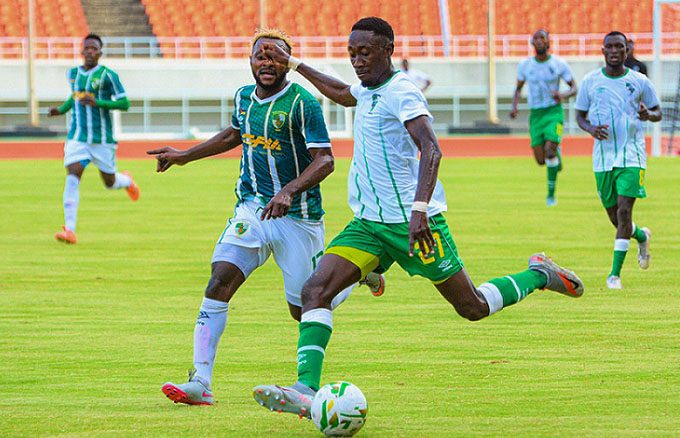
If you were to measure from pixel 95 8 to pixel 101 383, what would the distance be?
42914mm

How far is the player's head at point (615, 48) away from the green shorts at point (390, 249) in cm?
475

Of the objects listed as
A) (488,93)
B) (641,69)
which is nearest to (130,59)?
(488,93)

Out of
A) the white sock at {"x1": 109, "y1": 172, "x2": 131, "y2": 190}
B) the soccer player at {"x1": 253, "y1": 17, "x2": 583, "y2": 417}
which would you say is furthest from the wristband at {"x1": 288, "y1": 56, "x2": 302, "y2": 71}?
the white sock at {"x1": 109, "y1": 172, "x2": 131, "y2": 190}

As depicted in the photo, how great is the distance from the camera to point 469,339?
7973 millimetres

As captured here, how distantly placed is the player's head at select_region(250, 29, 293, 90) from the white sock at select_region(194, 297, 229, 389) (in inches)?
49.5

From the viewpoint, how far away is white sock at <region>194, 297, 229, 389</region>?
6.14m

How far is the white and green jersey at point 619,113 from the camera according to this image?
10.6 metres

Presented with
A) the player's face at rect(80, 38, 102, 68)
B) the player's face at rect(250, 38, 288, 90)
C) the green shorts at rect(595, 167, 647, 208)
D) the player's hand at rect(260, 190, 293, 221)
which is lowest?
the green shorts at rect(595, 167, 647, 208)

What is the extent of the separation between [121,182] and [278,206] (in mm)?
10061

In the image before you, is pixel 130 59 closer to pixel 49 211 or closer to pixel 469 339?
pixel 49 211

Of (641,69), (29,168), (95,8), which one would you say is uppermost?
(95,8)

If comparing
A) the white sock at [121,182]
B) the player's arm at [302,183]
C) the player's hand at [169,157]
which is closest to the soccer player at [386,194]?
the player's arm at [302,183]

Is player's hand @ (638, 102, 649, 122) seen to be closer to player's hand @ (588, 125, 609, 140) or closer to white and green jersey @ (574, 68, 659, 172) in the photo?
white and green jersey @ (574, 68, 659, 172)

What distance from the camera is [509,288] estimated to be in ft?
22.0
